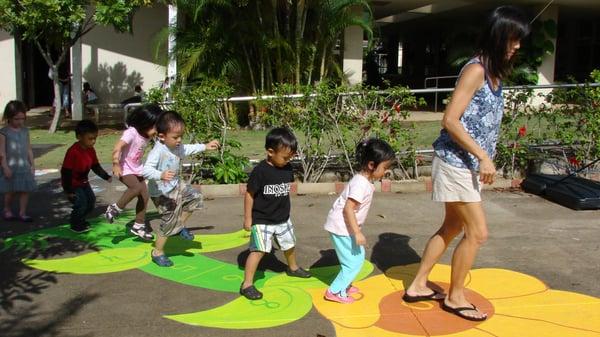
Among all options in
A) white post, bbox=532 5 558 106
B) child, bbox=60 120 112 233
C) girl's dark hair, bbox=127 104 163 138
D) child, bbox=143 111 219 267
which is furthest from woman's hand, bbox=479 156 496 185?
white post, bbox=532 5 558 106

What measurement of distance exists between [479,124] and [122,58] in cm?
1660

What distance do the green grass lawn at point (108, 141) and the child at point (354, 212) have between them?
4.69 metres

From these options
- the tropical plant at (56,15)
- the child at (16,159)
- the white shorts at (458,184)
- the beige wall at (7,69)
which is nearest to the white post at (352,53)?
the tropical plant at (56,15)

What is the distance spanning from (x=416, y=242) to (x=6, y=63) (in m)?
16.9

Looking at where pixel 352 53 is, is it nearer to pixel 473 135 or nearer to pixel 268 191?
pixel 268 191

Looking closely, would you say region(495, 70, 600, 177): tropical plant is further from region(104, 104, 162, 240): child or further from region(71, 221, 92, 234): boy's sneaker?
region(71, 221, 92, 234): boy's sneaker

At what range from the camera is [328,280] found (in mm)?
4660

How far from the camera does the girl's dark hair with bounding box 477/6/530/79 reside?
3568mm

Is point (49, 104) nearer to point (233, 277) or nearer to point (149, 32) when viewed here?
point (149, 32)

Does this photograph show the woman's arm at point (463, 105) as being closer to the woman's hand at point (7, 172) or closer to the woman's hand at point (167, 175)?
the woman's hand at point (167, 175)

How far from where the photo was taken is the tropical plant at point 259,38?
13.8 metres

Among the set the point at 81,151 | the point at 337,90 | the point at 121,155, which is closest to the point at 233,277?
the point at 121,155

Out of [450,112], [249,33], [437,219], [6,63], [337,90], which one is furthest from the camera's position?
[6,63]

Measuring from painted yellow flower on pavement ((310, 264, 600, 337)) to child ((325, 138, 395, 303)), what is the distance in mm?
224
